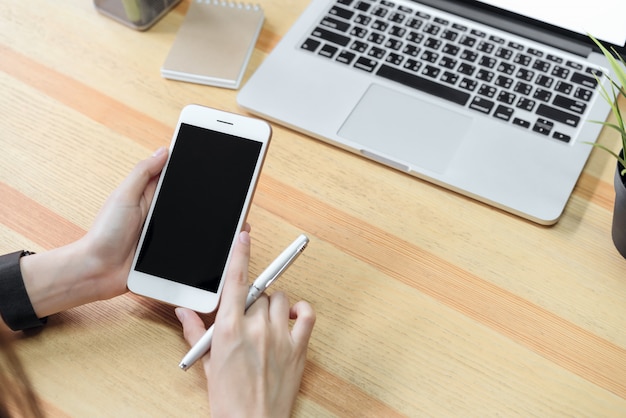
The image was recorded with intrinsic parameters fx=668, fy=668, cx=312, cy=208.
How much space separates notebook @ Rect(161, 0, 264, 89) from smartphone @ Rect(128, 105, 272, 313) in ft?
0.52

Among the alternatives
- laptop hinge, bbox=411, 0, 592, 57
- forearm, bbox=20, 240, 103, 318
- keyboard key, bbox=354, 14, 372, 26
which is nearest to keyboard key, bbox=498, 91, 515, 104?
laptop hinge, bbox=411, 0, 592, 57

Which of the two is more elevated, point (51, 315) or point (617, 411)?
point (617, 411)

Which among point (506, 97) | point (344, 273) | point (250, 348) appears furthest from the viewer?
point (506, 97)

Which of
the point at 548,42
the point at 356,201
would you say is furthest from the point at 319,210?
the point at 548,42

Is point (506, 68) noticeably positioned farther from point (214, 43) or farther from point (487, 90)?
point (214, 43)

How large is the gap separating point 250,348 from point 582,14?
1.90 feet

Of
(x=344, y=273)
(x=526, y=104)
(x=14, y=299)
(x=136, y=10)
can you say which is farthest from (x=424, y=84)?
(x=14, y=299)

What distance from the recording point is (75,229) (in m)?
0.74

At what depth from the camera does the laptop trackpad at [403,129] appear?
79cm

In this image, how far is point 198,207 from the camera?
2.27 ft

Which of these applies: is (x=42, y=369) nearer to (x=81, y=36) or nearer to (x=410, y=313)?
(x=410, y=313)

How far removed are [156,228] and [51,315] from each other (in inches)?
5.5

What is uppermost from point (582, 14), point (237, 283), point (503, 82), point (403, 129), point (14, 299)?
point (582, 14)

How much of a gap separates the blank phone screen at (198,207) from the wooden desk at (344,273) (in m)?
0.06
